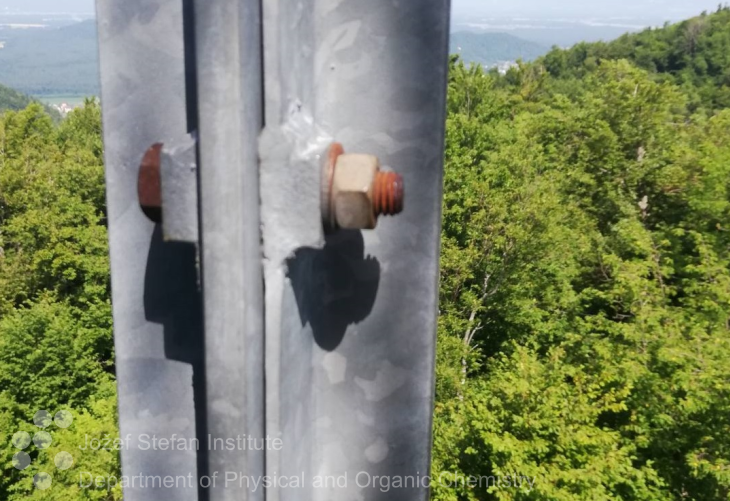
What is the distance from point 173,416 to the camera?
150cm

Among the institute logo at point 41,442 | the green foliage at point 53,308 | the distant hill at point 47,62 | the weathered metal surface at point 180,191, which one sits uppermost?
the distant hill at point 47,62

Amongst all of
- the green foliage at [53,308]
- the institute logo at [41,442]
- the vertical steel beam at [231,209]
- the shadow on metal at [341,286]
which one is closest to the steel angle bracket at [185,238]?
the vertical steel beam at [231,209]

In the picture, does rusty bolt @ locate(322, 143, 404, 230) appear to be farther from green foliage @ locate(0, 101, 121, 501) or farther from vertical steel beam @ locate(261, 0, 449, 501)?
green foliage @ locate(0, 101, 121, 501)

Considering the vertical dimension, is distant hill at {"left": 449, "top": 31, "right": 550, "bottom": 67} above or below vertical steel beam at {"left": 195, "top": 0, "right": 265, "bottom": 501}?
above

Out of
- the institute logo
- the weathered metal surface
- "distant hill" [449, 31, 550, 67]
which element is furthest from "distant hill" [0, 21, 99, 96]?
the weathered metal surface

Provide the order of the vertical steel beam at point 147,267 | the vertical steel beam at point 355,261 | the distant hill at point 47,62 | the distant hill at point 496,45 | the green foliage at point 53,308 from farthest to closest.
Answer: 1. the distant hill at point 496,45
2. the distant hill at point 47,62
3. the green foliage at point 53,308
4. the vertical steel beam at point 147,267
5. the vertical steel beam at point 355,261

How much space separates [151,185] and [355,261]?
0.55 m

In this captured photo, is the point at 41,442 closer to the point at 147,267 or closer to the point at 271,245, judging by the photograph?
the point at 147,267

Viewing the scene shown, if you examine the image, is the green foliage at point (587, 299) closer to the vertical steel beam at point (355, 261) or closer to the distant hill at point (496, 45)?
the vertical steel beam at point (355, 261)

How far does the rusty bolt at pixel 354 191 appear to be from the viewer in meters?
1.16

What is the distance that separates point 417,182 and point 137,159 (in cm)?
65

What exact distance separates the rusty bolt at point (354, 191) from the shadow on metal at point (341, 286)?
32cm

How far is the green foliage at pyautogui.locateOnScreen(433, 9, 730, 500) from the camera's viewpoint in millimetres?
10875

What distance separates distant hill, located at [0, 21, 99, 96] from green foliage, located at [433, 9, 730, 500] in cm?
10521
